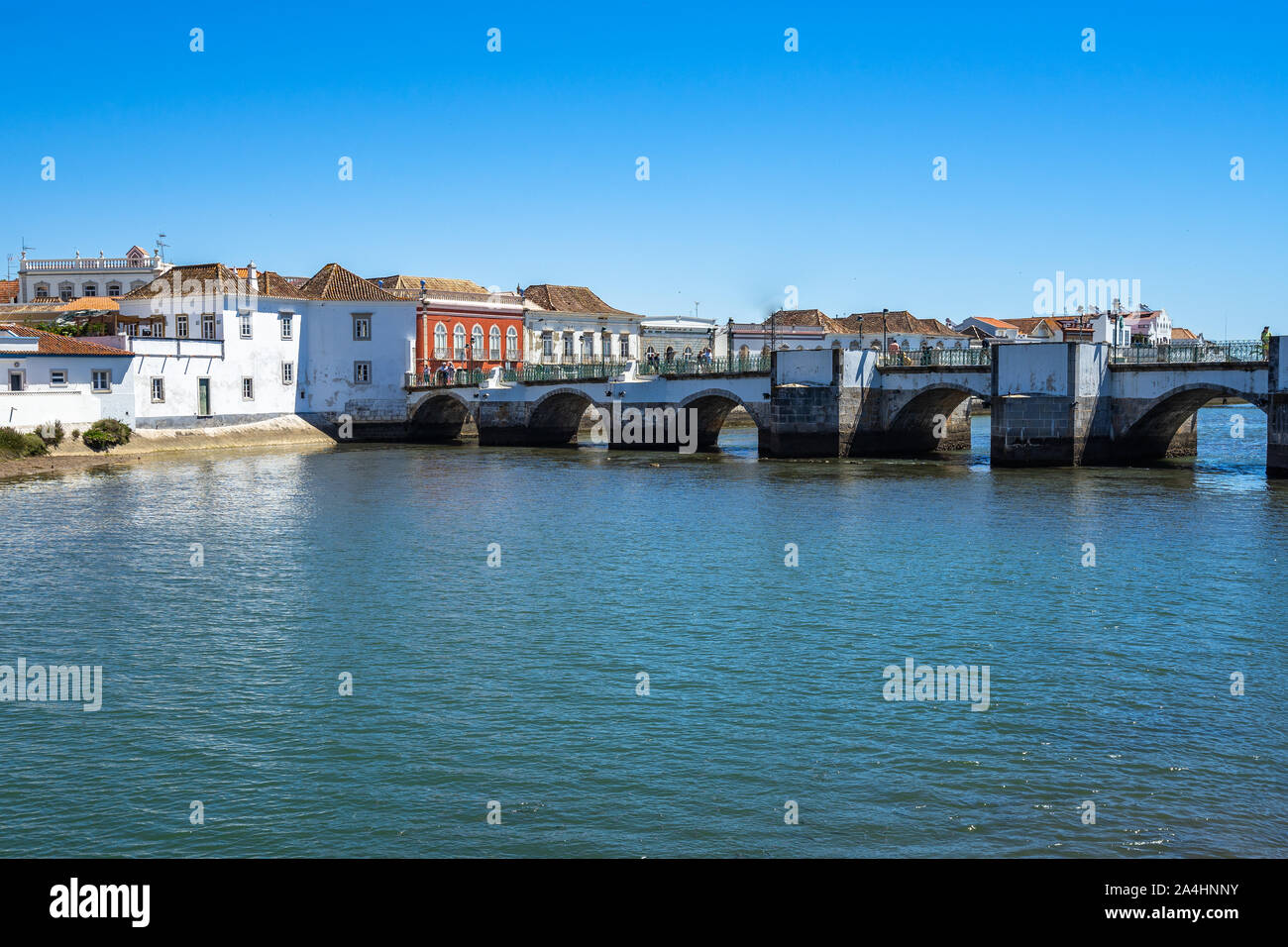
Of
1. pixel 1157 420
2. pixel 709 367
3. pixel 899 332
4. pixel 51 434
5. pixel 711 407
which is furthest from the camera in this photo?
pixel 899 332

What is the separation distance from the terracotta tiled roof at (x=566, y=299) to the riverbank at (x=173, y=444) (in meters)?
21.9

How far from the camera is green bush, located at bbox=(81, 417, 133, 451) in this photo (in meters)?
55.8

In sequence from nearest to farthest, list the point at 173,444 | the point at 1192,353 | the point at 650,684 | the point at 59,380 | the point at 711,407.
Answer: the point at 650,684 → the point at 1192,353 → the point at 59,380 → the point at 173,444 → the point at 711,407

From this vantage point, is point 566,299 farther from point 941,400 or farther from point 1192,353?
point 1192,353

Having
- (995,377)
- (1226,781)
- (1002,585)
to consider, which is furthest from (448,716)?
(995,377)

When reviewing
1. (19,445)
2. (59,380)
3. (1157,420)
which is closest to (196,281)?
(59,380)

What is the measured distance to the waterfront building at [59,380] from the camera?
174 feet

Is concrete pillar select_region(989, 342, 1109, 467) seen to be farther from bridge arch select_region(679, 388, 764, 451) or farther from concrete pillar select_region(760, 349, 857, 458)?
bridge arch select_region(679, 388, 764, 451)

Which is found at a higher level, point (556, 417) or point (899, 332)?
point (899, 332)

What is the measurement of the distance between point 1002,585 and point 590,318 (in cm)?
6653

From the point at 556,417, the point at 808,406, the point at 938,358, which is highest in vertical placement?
the point at 938,358

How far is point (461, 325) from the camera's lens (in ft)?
254

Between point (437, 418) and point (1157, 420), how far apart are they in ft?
140
